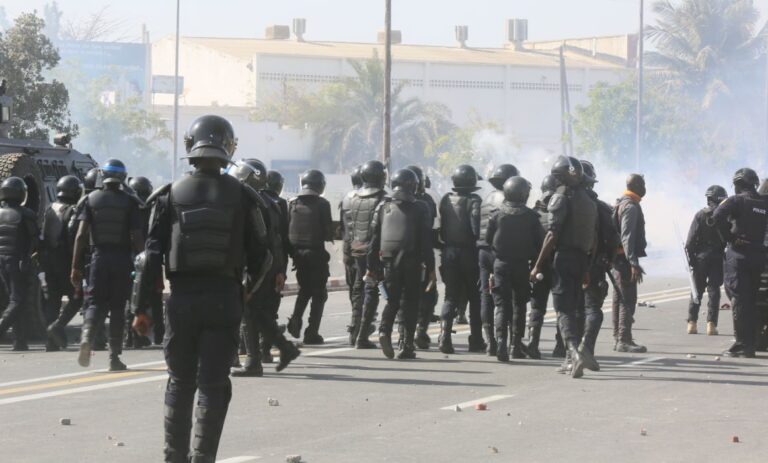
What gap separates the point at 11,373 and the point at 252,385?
8.09 ft

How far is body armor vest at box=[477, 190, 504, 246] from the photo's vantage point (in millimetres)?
16098

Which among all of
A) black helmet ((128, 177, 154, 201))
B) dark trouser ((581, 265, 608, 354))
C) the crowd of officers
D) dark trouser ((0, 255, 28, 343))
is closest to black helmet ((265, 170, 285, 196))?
the crowd of officers

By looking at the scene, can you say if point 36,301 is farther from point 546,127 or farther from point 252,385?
point 546,127

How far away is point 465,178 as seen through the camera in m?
16.5

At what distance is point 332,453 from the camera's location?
9844mm

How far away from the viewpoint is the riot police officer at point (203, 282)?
8367mm

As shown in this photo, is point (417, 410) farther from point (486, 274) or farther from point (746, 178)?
point (746, 178)

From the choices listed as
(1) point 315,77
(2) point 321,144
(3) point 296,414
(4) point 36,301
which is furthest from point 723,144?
(3) point 296,414

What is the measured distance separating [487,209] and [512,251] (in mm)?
1168

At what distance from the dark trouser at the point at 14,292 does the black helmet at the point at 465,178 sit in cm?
455

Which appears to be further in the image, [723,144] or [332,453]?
[723,144]

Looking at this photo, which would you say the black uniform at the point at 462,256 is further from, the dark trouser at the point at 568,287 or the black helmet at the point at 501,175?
the dark trouser at the point at 568,287

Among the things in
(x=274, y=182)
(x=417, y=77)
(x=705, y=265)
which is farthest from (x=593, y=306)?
(x=417, y=77)

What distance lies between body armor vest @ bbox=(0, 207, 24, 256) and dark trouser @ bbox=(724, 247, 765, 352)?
7290mm
